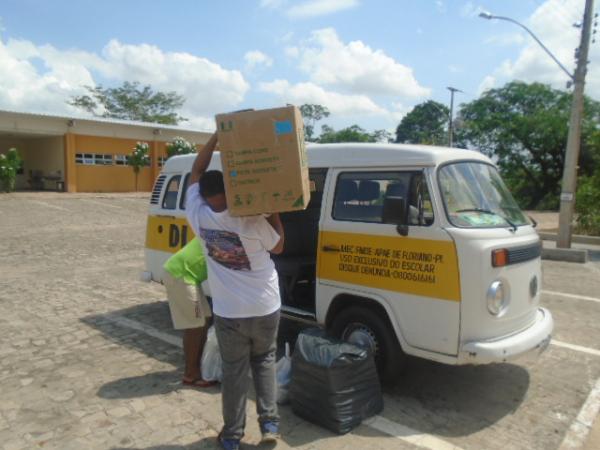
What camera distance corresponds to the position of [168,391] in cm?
453

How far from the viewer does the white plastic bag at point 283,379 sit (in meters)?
4.26

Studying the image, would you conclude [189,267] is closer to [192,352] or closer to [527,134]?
[192,352]

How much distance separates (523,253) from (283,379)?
2307 millimetres

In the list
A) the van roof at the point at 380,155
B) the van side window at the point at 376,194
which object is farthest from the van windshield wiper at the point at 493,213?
the van roof at the point at 380,155

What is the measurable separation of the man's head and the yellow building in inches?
1154

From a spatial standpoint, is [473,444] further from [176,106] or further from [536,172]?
[176,106]

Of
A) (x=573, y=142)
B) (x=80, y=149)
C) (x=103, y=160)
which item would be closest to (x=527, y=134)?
(x=573, y=142)

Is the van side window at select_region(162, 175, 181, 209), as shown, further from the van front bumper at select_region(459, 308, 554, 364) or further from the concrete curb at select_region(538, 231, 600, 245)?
the concrete curb at select_region(538, 231, 600, 245)

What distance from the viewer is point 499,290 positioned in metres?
3.97

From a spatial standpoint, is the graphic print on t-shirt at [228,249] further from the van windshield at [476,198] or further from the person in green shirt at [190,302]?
the van windshield at [476,198]

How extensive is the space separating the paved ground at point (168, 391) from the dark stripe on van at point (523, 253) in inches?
52.1

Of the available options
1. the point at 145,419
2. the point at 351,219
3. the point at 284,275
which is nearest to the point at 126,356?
the point at 145,419

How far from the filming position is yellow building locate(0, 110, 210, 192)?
2969 centimetres

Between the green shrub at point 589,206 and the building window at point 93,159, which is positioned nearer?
the green shrub at point 589,206
